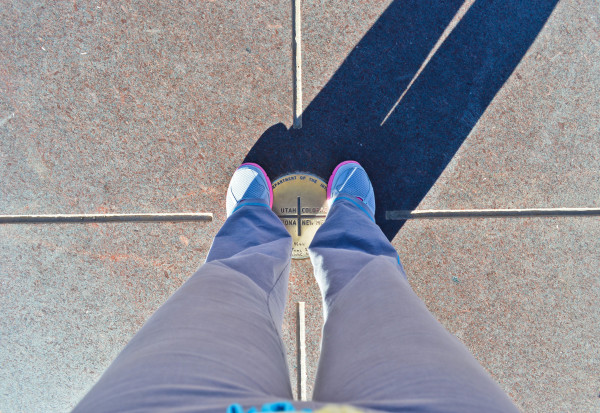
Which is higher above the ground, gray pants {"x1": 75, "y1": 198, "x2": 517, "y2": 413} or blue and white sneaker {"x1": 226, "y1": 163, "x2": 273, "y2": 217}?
blue and white sneaker {"x1": 226, "y1": 163, "x2": 273, "y2": 217}

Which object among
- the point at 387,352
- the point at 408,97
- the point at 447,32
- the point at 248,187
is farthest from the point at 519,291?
the point at 248,187

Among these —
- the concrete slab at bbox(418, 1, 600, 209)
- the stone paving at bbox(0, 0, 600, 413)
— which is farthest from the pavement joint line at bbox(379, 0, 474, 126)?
the concrete slab at bbox(418, 1, 600, 209)

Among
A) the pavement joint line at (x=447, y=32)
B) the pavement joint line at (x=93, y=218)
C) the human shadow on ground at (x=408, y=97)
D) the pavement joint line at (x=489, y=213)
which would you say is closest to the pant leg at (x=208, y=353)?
the pavement joint line at (x=93, y=218)

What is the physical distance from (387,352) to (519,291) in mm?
1395

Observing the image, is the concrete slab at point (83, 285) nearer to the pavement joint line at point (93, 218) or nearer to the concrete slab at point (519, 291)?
the pavement joint line at point (93, 218)

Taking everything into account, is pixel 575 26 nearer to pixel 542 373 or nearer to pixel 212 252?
pixel 542 373

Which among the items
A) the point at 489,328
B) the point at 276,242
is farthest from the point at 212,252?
the point at 489,328

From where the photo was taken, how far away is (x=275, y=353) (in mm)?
999

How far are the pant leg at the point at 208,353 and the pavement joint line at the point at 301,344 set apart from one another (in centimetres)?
62

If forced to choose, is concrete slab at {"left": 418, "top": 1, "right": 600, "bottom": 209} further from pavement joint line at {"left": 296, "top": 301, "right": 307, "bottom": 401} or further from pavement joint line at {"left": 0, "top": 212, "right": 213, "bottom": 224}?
pavement joint line at {"left": 0, "top": 212, "right": 213, "bottom": 224}

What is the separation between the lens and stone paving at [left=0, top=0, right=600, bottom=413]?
1.80m

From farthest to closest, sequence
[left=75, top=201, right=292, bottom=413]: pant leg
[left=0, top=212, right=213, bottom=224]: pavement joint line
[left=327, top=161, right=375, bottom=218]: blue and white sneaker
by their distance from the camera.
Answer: [left=0, top=212, right=213, bottom=224]: pavement joint line → [left=327, top=161, right=375, bottom=218]: blue and white sneaker → [left=75, top=201, right=292, bottom=413]: pant leg

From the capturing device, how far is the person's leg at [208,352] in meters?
0.76

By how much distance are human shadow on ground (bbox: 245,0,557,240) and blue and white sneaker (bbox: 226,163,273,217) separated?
0.26 ft
